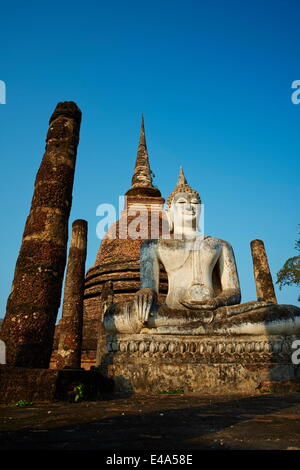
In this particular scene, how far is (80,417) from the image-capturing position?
2279mm

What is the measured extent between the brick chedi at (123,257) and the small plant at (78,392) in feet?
30.7

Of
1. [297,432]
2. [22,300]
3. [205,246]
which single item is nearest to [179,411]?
[297,432]

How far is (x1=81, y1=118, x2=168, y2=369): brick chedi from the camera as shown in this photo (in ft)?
49.0

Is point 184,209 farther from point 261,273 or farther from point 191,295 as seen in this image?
point 261,273

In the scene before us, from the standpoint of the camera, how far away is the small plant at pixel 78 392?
3.43 metres

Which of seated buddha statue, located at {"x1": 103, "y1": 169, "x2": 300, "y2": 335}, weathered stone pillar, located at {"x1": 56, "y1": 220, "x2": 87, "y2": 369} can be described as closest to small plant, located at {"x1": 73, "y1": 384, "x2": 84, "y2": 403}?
seated buddha statue, located at {"x1": 103, "y1": 169, "x2": 300, "y2": 335}

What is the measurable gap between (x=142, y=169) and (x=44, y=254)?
66.0ft

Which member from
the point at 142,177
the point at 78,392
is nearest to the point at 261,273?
the point at 78,392

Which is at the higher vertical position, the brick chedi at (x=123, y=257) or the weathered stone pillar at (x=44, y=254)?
the brick chedi at (x=123, y=257)

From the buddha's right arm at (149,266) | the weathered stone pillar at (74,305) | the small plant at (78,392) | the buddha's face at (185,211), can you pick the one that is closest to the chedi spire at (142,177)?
the weathered stone pillar at (74,305)

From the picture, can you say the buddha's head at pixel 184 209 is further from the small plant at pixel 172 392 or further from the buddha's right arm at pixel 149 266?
the small plant at pixel 172 392

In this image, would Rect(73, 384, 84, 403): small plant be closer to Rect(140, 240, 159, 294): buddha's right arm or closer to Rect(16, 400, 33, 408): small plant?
Rect(16, 400, 33, 408): small plant
